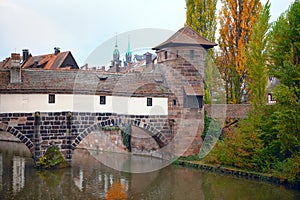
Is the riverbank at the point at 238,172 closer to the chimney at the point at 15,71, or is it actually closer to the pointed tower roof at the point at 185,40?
the pointed tower roof at the point at 185,40

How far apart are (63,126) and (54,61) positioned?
15556mm

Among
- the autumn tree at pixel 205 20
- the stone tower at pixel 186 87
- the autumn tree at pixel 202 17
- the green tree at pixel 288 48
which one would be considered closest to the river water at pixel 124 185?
the stone tower at pixel 186 87

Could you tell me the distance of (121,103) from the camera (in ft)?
61.7

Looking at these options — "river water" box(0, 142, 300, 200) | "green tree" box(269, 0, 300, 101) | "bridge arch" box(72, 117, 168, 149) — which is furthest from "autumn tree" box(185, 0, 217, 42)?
"river water" box(0, 142, 300, 200)

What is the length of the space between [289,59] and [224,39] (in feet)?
33.3

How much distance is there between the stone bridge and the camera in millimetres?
16984

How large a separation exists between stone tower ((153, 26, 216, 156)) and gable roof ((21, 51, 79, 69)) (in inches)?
533

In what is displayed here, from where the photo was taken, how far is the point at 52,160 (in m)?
17.5

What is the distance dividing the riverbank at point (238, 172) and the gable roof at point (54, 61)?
15.7 metres

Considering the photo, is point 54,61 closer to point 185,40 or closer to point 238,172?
point 185,40

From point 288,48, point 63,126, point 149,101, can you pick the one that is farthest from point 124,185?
point 288,48

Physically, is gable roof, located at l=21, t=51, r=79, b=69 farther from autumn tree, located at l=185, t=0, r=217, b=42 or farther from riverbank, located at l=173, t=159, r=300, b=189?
riverbank, located at l=173, t=159, r=300, b=189

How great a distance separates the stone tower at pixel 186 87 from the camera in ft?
62.2

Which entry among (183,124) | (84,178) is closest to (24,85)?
(84,178)
